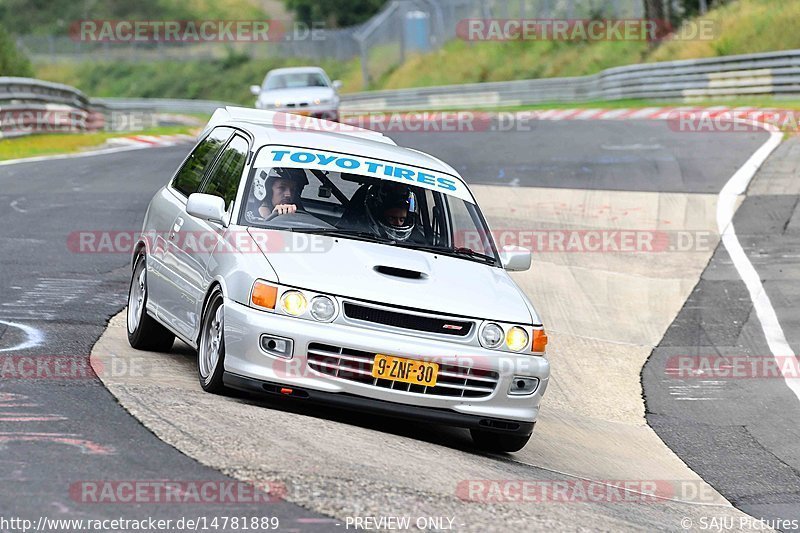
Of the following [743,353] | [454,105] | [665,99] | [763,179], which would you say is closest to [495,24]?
[454,105]

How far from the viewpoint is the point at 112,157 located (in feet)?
77.9

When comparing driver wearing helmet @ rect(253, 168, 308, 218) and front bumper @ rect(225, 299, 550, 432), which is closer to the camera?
front bumper @ rect(225, 299, 550, 432)

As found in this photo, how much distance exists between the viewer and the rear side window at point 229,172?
8.42 m

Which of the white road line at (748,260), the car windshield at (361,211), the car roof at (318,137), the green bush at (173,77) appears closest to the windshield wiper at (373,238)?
the car windshield at (361,211)

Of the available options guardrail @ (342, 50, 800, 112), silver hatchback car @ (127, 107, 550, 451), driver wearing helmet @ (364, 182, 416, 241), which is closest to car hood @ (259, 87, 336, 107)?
guardrail @ (342, 50, 800, 112)

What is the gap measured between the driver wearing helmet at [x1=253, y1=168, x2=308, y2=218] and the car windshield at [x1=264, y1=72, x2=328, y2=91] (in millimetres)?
24300

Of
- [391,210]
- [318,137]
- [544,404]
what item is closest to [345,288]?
[391,210]

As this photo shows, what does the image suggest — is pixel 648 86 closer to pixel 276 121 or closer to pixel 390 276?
pixel 276 121

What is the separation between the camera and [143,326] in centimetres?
914

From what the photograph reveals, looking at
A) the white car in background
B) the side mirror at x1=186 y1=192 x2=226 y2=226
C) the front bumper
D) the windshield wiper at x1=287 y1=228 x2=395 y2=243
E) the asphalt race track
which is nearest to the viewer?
the asphalt race track

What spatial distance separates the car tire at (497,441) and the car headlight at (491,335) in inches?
23.1

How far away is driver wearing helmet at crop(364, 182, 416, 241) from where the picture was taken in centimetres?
838

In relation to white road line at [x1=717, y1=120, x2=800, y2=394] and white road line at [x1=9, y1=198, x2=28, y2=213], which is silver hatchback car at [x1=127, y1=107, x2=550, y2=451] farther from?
white road line at [x1=9, y1=198, x2=28, y2=213]

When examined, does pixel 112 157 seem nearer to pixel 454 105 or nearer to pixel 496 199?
pixel 496 199
